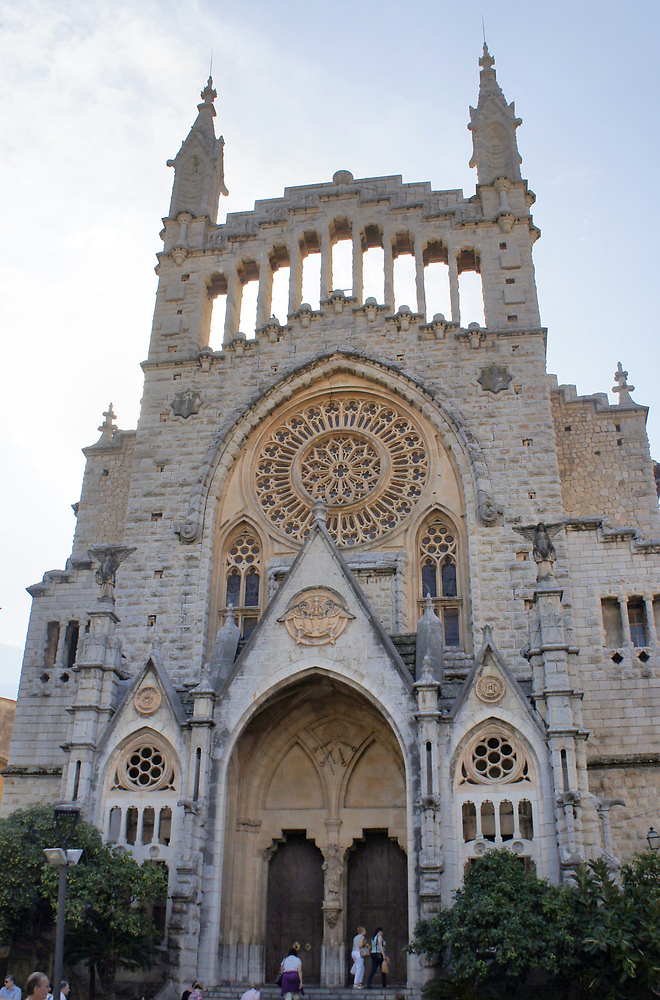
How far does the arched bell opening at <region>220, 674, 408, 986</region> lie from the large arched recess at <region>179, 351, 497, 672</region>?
3.14m

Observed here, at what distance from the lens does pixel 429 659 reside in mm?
17172

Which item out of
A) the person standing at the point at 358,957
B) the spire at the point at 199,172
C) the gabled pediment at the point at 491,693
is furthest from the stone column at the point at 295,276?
the person standing at the point at 358,957

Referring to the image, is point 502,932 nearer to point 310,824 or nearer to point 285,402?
point 310,824

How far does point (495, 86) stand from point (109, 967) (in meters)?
26.3

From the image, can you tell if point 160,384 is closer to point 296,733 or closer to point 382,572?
point 382,572

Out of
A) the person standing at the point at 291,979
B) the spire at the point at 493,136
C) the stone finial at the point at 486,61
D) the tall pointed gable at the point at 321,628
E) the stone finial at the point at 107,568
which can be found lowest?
the person standing at the point at 291,979

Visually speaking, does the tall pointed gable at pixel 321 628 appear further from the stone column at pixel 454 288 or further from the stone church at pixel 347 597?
the stone column at pixel 454 288

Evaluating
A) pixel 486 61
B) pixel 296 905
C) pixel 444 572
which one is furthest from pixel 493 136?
pixel 296 905

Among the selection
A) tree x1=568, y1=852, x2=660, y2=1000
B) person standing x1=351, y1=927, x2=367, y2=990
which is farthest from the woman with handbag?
tree x1=568, y1=852, x2=660, y2=1000

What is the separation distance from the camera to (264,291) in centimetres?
2616

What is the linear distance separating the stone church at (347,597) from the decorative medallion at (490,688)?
4cm

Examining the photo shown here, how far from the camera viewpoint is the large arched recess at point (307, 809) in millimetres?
17734

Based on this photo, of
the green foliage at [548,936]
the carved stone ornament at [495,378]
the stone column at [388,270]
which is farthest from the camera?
the stone column at [388,270]

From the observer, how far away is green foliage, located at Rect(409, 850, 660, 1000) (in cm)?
1329
